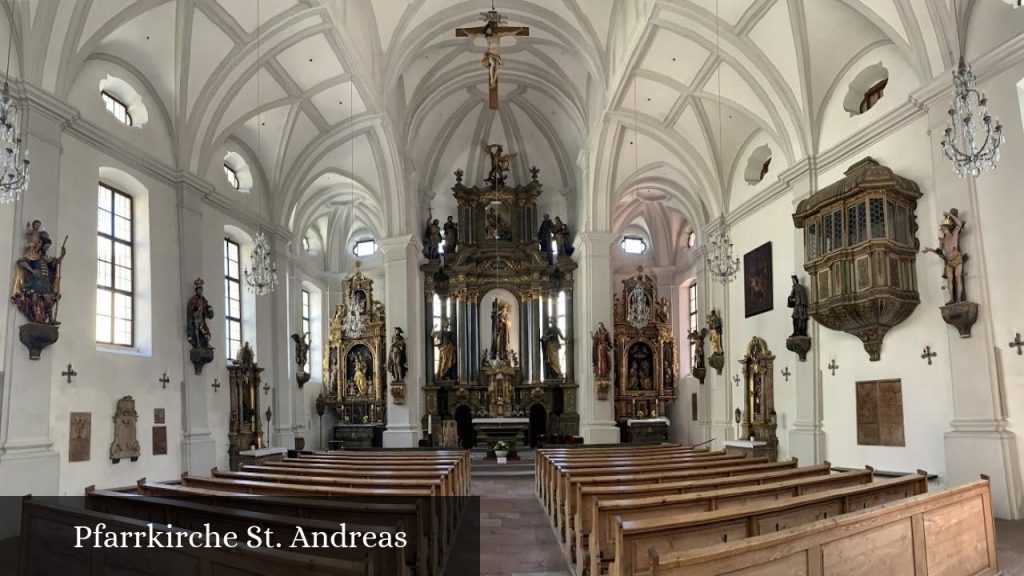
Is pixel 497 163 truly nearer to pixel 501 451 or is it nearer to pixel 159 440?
pixel 501 451

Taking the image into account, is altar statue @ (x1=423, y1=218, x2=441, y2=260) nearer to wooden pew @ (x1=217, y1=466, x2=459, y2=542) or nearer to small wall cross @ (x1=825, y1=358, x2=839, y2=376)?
small wall cross @ (x1=825, y1=358, x2=839, y2=376)

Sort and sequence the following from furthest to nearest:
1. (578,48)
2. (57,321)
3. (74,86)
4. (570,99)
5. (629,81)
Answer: (570,99), (578,48), (629,81), (74,86), (57,321)

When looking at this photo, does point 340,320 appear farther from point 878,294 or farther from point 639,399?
point 878,294

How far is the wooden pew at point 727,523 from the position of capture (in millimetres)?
4496

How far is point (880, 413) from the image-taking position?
11828 mm

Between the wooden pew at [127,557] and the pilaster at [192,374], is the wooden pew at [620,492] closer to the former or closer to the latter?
the wooden pew at [127,557]

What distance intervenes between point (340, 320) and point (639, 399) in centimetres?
1057

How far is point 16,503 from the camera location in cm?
943

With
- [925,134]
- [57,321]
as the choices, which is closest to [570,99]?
[925,134]

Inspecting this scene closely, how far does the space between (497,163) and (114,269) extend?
45.5 ft

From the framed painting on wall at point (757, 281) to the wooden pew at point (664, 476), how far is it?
668 cm

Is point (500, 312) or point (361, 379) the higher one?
point (500, 312)

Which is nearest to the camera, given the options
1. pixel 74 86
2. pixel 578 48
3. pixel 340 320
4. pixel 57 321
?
pixel 57 321

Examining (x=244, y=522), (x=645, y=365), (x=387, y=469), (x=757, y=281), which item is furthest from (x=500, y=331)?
(x=244, y=522)
